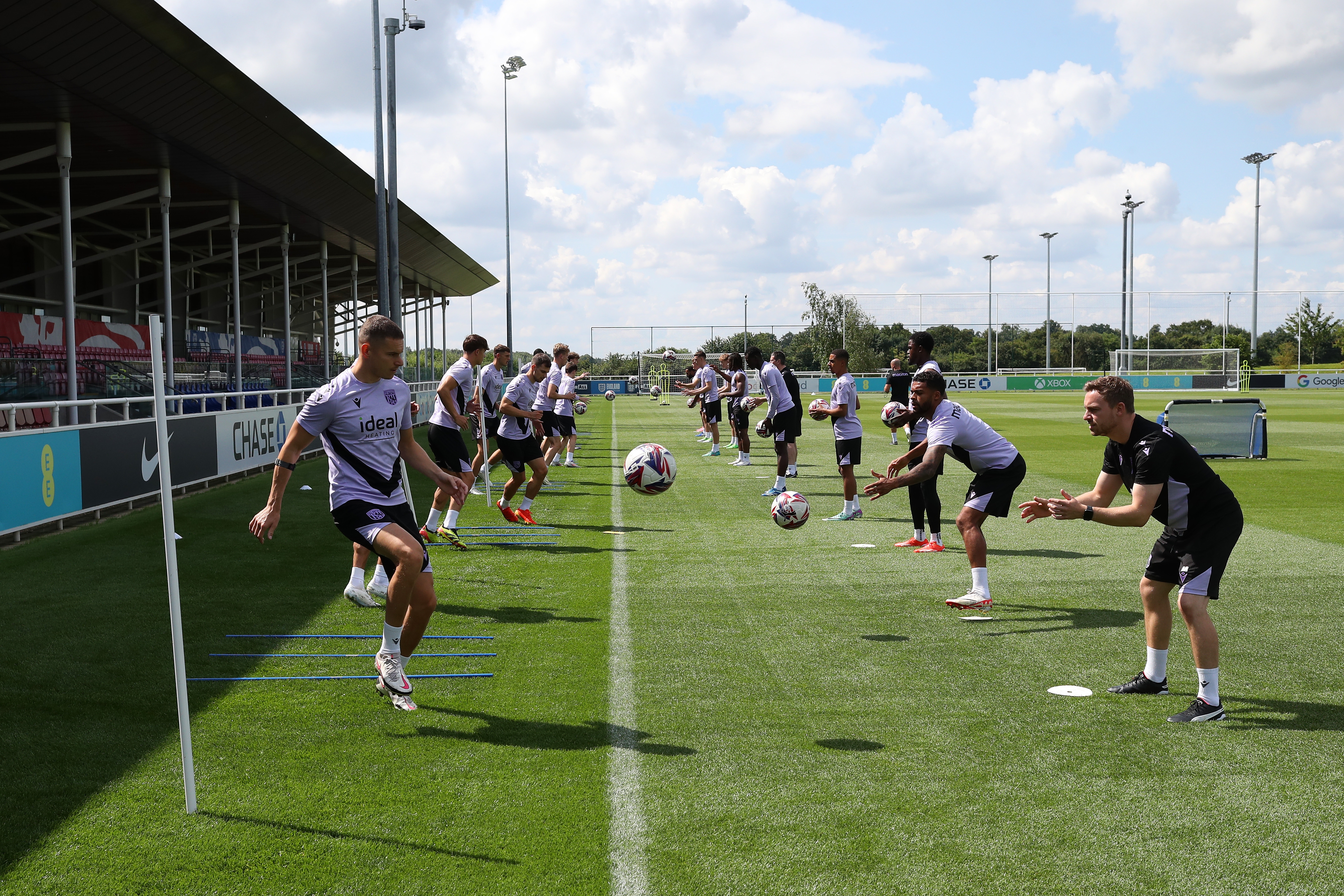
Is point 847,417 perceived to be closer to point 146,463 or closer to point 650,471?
point 650,471

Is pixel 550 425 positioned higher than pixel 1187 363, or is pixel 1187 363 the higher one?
pixel 1187 363

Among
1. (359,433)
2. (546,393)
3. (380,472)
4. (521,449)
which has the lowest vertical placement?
(521,449)

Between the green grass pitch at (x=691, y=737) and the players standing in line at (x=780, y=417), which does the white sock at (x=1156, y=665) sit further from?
the players standing in line at (x=780, y=417)

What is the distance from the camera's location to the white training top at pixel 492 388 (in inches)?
497

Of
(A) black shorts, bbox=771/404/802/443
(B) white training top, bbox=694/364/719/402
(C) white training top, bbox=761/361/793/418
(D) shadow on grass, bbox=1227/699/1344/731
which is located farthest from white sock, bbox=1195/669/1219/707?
(B) white training top, bbox=694/364/719/402

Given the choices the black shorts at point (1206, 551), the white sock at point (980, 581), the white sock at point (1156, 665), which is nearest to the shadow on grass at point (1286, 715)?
the white sock at point (1156, 665)

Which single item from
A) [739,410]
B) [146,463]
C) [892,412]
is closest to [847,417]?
[892,412]

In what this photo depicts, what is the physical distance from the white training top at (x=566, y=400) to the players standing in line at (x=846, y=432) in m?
4.10

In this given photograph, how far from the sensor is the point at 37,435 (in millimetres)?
10945

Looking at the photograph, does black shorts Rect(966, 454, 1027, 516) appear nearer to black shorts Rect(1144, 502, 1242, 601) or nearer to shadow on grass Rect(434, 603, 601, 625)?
black shorts Rect(1144, 502, 1242, 601)

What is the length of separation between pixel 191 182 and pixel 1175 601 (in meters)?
21.3

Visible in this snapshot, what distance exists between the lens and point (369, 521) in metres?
5.74

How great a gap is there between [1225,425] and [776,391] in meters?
10.7

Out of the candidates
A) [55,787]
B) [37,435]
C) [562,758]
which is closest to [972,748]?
[562,758]
